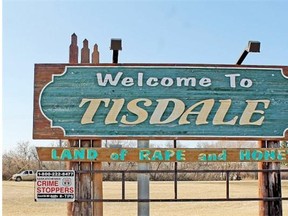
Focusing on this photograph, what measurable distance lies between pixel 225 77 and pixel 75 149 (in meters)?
2.62

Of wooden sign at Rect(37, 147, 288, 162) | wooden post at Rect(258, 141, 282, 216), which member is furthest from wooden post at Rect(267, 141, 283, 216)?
wooden sign at Rect(37, 147, 288, 162)

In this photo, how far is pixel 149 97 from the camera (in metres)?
7.06

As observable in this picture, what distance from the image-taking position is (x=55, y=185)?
6766 millimetres

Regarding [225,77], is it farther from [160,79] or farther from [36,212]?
[36,212]

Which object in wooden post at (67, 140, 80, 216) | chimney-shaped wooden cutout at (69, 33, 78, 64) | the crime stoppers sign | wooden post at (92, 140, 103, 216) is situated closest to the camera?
the crime stoppers sign

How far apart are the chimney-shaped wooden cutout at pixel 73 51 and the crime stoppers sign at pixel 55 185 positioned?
175cm

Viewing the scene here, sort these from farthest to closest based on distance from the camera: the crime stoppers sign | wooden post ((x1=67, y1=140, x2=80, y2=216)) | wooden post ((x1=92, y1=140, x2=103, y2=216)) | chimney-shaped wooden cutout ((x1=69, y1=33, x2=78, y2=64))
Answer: chimney-shaped wooden cutout ((x1=69, y1=33, x2=78, y2=64)) → wooden post ((x1=92, y1=140, x2=103, y2=216)) → wooden post ((x1=67, y1=140, x2=80, y2=216)) → the crime stoppers sign

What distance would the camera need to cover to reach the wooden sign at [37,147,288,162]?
6801mm

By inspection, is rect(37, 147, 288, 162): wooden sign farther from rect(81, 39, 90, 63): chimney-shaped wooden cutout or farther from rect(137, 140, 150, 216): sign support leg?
rect(81, 39, 90, 63): chimney-shaped wooden cutout

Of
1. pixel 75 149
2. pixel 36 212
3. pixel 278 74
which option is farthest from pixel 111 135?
pixel 36 212

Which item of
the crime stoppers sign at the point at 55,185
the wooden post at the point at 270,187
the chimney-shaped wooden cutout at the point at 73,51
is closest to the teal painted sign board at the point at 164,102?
the chimney-shaped wooden cutout at the point at 73,51

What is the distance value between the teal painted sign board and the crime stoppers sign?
2.11 ft

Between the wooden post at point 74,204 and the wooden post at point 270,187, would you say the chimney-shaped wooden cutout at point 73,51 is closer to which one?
the wooden post at point 74,204

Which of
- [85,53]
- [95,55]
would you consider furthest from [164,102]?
[85,53]
